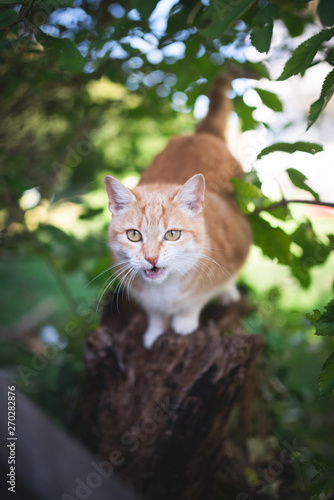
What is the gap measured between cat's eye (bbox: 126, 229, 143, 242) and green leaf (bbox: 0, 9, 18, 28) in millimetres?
791

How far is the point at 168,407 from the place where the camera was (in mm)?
1516

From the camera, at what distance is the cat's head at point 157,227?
1380 millimetres

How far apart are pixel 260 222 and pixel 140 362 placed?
854mm

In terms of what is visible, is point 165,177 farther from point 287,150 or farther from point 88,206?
point 287,150

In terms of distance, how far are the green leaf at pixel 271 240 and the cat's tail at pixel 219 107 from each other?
89 cm

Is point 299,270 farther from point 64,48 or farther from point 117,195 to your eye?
point 64,48

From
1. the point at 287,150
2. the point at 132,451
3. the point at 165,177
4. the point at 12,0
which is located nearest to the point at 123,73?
the point at 165,177

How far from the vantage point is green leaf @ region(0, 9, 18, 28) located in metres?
1.12

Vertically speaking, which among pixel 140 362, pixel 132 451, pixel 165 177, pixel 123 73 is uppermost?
pixel 123 73

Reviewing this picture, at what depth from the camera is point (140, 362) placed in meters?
1.73

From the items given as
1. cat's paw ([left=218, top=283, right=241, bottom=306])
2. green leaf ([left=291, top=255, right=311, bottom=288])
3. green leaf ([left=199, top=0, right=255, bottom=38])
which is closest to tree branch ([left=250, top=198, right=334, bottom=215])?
green leaf ([left=291, top=255, right=311, bottom=288])

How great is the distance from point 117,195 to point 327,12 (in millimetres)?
918

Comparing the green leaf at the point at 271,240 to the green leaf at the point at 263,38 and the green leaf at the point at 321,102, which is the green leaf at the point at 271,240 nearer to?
the green leaf at the point at 321,102

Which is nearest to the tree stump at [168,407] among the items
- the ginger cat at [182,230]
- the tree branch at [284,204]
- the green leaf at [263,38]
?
the ginger cat at [182,230]
